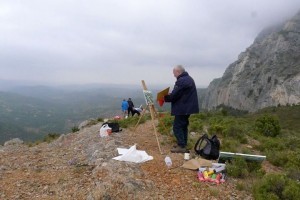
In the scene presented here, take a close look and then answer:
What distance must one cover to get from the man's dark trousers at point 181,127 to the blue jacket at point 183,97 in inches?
13.9

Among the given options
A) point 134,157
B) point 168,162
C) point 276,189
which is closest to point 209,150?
point 168,162

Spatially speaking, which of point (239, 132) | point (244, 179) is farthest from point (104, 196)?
point (239, 132)

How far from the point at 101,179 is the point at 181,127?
11.9 ft

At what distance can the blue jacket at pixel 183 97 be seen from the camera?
402 inches

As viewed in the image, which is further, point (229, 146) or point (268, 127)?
point (268, 127)

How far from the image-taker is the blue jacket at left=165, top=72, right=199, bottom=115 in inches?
402

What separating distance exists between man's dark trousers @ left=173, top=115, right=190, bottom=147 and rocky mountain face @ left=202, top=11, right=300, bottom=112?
98.1 metres

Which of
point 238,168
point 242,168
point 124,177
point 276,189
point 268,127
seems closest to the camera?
point 276,189

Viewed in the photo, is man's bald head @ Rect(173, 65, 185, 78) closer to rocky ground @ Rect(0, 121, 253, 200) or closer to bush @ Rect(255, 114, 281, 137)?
rocky ground @ Rect(0, 121, 253, 200)

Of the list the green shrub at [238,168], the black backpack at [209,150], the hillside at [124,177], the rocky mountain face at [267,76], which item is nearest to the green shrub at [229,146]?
the hillside at [124,177]

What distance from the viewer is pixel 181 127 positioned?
10672mm

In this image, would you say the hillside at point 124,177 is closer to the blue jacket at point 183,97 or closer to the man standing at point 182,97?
the man standing at point 182,97

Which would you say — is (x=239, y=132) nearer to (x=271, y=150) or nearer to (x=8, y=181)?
(x=271, y=150)

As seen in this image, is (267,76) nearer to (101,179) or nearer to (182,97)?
(182,97)
